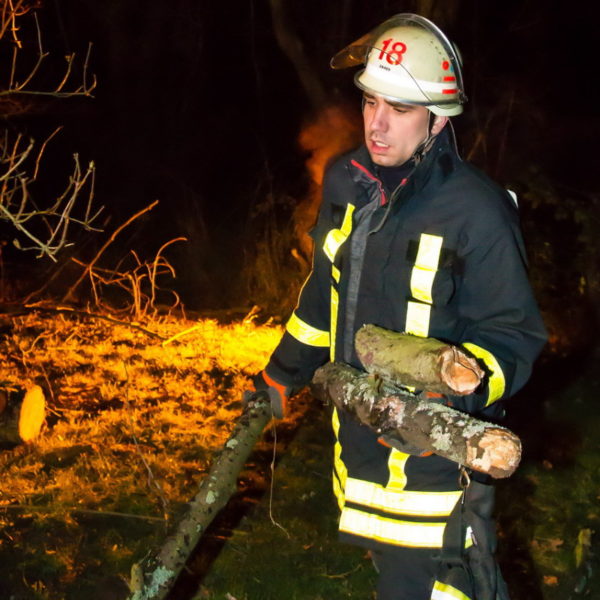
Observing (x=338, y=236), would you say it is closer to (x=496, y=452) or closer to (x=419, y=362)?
(x=419, y=362)

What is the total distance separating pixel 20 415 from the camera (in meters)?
5.41

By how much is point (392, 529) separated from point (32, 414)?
377 centimetres

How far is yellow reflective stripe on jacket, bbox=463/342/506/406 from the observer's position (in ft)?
7.32

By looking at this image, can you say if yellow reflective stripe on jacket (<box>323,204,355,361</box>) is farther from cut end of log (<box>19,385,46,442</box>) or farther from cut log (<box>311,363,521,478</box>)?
cut end of log (<box>19,385,46,442</box>)

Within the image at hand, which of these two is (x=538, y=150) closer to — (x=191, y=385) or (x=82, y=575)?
(x=191, y=385)

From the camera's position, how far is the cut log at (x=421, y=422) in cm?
200

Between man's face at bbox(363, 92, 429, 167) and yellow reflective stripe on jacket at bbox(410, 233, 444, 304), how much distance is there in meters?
0.32

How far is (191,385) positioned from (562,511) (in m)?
3.20

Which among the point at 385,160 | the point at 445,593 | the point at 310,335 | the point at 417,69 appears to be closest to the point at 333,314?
the point at 310,335

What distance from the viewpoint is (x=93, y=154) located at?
48.3 feet

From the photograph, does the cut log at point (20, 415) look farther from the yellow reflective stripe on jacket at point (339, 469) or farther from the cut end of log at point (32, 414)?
the yellow reflective stripe on jacket at point (339, 469)

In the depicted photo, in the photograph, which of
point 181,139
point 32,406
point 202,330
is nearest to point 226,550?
point 32,406

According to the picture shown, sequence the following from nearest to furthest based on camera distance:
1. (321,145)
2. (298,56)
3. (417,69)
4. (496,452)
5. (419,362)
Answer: (496,452)
(419,362)
(417,69)
(321,145)
(298,56)

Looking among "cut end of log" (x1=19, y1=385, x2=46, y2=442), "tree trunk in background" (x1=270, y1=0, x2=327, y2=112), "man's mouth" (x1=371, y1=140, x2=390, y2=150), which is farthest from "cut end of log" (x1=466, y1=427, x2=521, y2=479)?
"tree trunk in background" (x1=270, y1=0, x2=327, y2=112)
